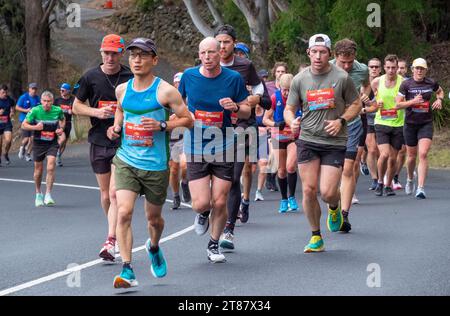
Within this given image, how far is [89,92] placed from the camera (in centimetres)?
1194

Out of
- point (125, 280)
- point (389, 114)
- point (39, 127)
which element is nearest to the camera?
point (125, 280)

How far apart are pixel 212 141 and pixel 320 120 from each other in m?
1.18

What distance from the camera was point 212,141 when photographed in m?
11.3

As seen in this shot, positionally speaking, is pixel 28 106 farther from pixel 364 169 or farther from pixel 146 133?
pixel 146 133

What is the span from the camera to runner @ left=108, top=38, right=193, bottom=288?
988cm

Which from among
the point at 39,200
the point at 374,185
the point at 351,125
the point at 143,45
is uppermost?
the point at 143,45

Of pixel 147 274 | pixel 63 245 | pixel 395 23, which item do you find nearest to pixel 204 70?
pixel 147 274

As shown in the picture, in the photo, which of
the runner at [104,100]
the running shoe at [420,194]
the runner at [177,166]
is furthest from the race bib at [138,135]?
the running shoe at [420,194]

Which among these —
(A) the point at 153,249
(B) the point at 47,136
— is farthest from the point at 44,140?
(A) the point at 153,249

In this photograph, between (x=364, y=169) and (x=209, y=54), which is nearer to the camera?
(x=209, y=54)

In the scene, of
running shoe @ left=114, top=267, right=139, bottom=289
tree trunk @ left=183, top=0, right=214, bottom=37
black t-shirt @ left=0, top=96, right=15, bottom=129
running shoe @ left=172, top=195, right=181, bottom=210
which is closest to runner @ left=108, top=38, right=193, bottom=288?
running shoe @ left=114, top=267, right=139, bottom=289

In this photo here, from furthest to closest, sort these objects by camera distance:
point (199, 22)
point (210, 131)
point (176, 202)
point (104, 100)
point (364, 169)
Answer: point (199, 22)
point (364, 169)
point (176, 202)
point (104, 100)
point (210, 131)

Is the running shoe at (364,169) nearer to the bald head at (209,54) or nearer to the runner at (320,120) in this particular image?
the runner at (320,120)

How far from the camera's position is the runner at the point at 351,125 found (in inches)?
531
